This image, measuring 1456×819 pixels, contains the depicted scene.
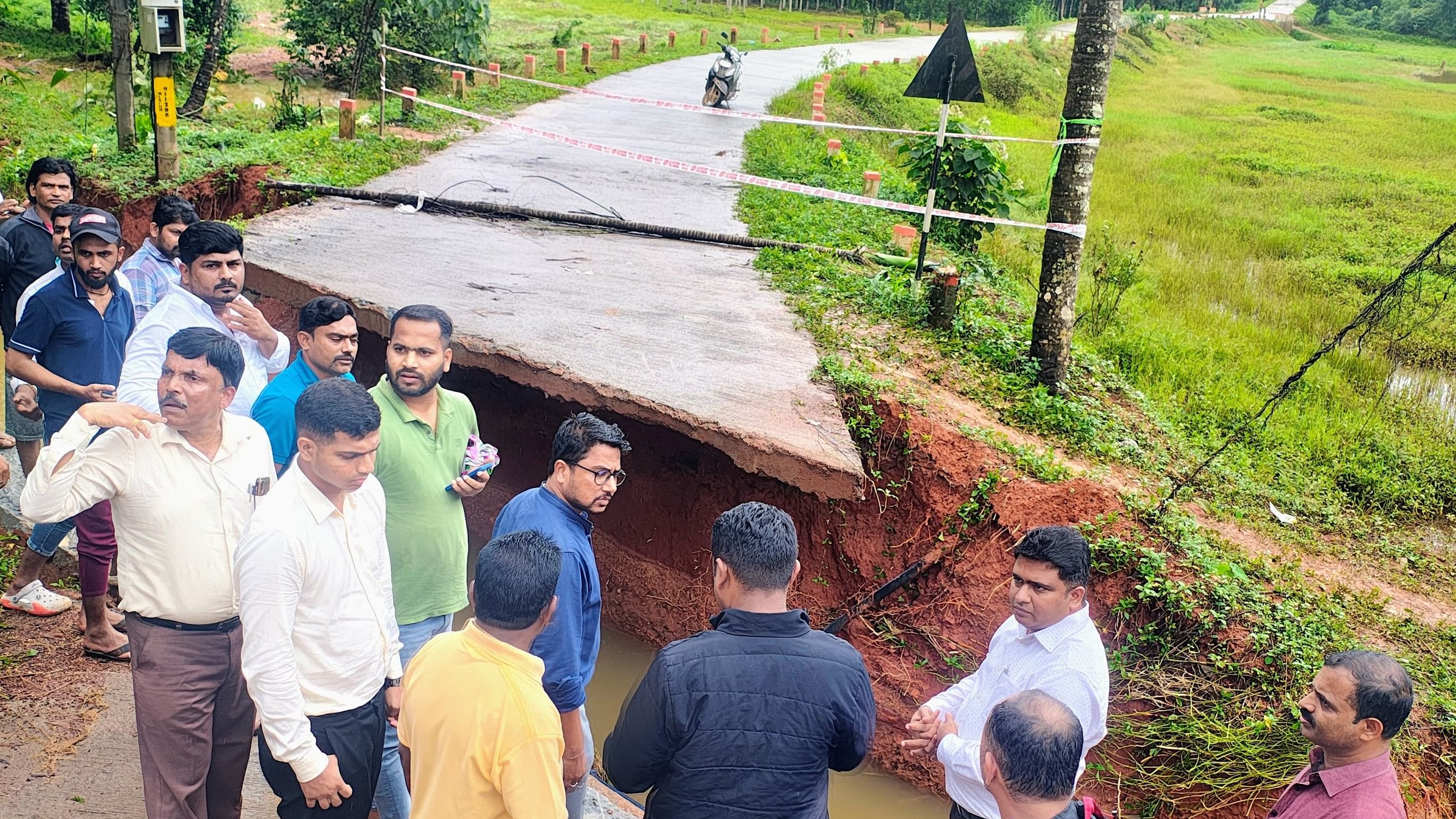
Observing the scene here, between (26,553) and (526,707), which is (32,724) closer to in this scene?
(26,553)

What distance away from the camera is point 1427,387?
9727mm

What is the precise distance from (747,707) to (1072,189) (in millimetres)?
5014

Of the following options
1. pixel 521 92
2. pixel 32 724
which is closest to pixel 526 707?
pixel 32 724

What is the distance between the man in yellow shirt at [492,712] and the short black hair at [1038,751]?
103 centimetres

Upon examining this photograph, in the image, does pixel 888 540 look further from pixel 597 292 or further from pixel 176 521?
pixel 176 521

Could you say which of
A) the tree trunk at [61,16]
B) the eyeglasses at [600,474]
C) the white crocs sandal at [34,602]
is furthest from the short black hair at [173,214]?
the tree trunk at [61,16]

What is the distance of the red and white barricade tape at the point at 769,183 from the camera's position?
319 inches

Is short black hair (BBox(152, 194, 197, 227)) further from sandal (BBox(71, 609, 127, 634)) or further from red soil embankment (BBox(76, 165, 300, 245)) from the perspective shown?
red soil embankment (BBox(76, 165, 300, 245))

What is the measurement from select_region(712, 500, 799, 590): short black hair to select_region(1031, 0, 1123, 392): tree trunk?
446 cm

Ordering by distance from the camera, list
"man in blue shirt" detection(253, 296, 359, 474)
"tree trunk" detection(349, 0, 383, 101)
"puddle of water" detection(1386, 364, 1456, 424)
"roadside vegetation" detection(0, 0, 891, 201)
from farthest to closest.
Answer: "tree trunk" detection(349, 0, 383, 101)
"roadside vegetation" detection(0, 0, 891, 201)
"puddle of water" detection(1386, 364, 1456, 424)
"man in blue shirt" detection(253, 296, 359, 474)

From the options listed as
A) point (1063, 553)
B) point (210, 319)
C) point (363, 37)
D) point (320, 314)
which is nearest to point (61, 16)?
point (363, 37)

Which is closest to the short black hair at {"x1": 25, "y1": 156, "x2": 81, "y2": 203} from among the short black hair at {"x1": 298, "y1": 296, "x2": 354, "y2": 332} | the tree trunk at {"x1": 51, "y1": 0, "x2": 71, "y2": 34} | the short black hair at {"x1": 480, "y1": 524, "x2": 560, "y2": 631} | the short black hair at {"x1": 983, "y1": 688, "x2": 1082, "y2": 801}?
the short black hair at {"x1": 298, "y1": 296, "x2": 354, "y2": 332}

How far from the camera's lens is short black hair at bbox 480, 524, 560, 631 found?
92.1 inches

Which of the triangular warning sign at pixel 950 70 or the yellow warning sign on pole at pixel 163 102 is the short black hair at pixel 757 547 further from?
the yellow warning sign on pole at pixel 163 102
